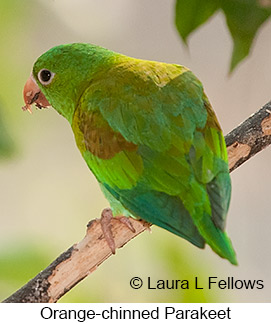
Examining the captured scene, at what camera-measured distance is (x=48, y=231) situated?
3.53 ft

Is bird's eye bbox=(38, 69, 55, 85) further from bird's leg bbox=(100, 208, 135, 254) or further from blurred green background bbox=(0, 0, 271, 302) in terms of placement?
bird's leg bbox=(100, 208, 135, 254)

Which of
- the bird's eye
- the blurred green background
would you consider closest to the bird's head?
the bird's eye

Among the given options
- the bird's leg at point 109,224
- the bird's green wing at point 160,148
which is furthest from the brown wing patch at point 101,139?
the bird's leg at point 109,224

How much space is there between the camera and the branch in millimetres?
779

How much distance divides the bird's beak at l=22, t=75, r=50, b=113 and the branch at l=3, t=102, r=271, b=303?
0.26 meters

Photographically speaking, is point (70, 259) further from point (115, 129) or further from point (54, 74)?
point (54, 74)

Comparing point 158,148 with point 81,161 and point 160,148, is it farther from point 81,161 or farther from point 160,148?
point 81,161

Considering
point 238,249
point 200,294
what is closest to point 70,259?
point 200,294

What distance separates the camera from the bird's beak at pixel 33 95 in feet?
2.98

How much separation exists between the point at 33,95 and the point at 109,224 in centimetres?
29

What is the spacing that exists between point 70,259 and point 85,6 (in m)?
0.54

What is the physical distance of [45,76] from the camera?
0.88 metres

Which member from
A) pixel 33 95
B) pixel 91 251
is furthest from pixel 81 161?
pixel 91 251
